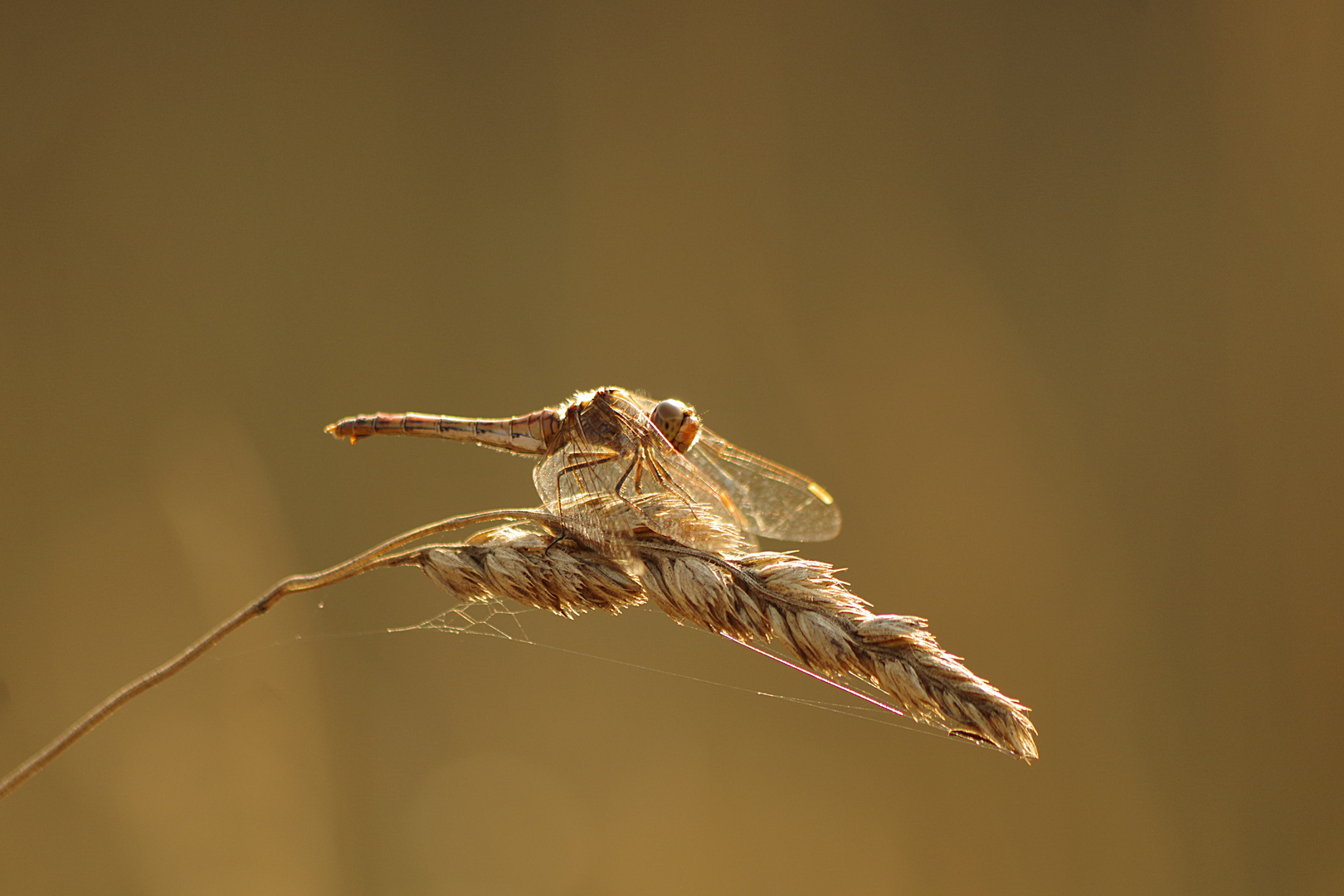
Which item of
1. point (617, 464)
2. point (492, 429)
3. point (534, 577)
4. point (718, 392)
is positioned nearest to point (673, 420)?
point (617, 464)

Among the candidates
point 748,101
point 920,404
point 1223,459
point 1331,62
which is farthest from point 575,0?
point 1223,459

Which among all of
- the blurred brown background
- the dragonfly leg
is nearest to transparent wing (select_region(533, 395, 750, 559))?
the dragonfly leg

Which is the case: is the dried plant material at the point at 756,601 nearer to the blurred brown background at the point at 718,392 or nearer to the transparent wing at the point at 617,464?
the transparent wing at the point at 617,464

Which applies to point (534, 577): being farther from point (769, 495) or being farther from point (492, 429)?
point (769, 495)

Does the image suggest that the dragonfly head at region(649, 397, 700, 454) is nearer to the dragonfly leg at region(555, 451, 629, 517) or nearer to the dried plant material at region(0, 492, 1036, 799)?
the dragonfly leg at region(555, 451, 629, 517)

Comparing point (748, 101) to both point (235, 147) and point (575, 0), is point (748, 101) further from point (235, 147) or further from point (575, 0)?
point (235, 147)
